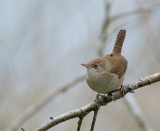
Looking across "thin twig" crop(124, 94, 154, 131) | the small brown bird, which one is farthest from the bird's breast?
"thin twig" crop(124, 94, 154, 131)

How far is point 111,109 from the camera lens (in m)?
6.79

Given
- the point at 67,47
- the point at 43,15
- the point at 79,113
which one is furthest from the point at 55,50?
the point at 79,113

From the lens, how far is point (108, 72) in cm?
363

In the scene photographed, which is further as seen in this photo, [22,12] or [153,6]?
[22,12]

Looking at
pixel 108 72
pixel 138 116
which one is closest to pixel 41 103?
pixel 138 116

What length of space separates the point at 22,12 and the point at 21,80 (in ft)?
5.29

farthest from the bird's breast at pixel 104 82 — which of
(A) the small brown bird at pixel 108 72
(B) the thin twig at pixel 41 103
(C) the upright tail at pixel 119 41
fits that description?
A: (B) the thin twig at pixel 41 103

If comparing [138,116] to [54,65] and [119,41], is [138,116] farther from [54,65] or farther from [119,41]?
[54,65]

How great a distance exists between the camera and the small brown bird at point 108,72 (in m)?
3.45

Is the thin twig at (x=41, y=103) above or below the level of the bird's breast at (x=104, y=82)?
above

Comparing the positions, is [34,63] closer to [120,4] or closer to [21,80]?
[21,80]

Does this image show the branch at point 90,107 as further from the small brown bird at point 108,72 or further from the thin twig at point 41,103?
the thin twig at point 41,103

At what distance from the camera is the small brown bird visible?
3449 mm

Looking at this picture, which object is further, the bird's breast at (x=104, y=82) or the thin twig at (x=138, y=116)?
the thin twig at (x=138, y=116)
